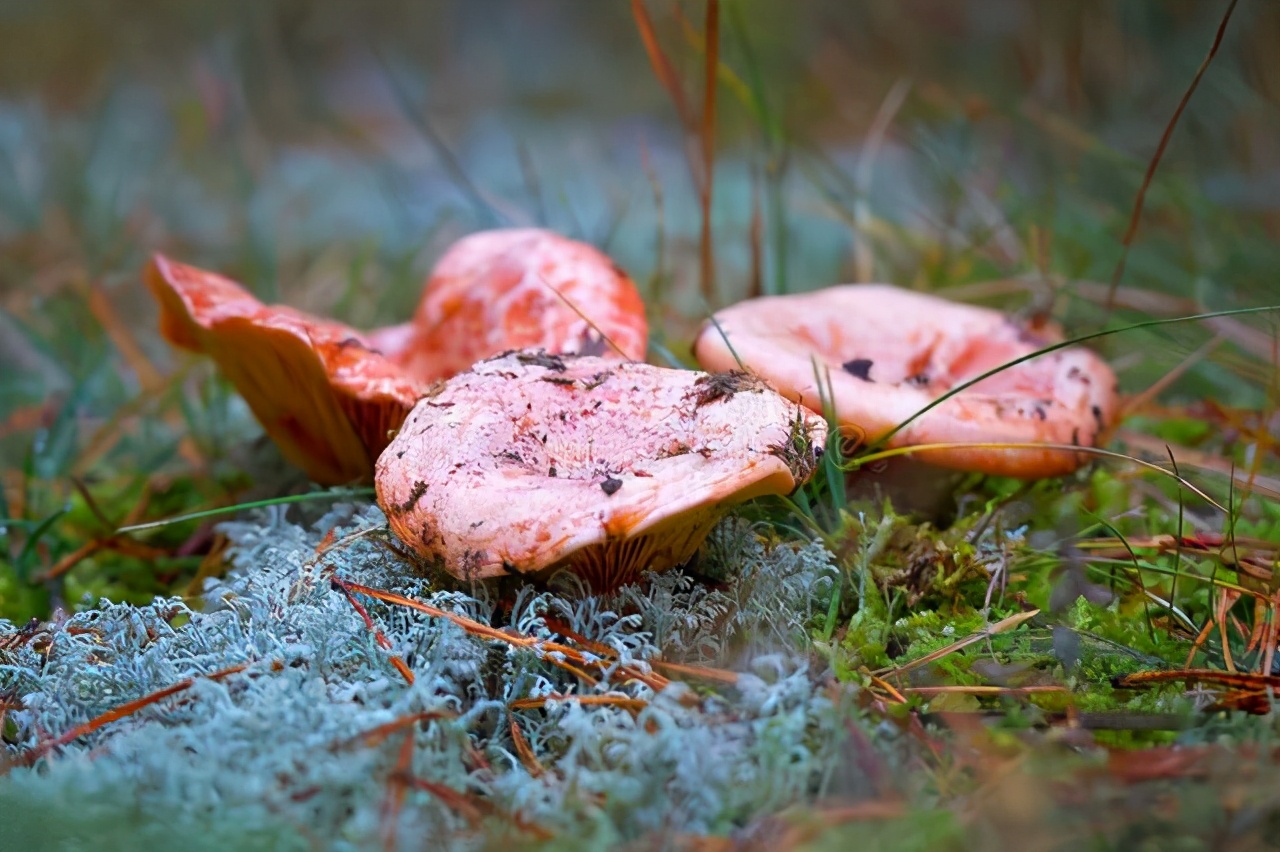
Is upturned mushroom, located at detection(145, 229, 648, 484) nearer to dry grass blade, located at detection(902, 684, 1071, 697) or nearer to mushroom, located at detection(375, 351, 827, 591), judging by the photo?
mushroom, located at detection(375, 351, 827, 591)

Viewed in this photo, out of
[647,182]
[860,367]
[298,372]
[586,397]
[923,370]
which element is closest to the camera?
[586,397]

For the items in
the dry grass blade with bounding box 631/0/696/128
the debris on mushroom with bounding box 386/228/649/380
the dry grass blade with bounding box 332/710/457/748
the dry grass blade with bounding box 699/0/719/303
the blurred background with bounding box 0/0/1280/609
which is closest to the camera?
the dry grass blade with bounding box 332/710/457/748

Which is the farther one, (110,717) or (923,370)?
(923,370)

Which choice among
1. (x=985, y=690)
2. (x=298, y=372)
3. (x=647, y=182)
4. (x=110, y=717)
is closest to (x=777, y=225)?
(x=647, y=182)

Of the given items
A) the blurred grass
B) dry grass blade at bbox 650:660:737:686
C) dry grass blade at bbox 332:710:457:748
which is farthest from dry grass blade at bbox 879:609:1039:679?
dry grass blade at bbox 332:710:457:748

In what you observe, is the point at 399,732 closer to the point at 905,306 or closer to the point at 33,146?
the point at 905,306

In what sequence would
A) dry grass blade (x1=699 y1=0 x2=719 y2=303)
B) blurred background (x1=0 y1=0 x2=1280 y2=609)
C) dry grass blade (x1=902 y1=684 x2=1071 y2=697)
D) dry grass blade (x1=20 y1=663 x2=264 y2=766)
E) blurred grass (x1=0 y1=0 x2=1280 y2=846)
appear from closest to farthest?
1. dry grass blade (x1=20 y1=663 x2=264 y2=766)
2. dry grass blade (x1=902 y1=684 x2=1071 y2=697)
3. blurred grass (x1=0 y1=0 x2=1280 y2=846)
4. dry grass blade (x1=699 y1=0 x2=719 y2=303)
5. blurred background (x1=0 y1=0 x2=1280 y2=609)

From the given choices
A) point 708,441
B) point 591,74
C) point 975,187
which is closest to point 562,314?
point 708,441

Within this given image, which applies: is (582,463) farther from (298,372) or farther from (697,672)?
(298,372)
